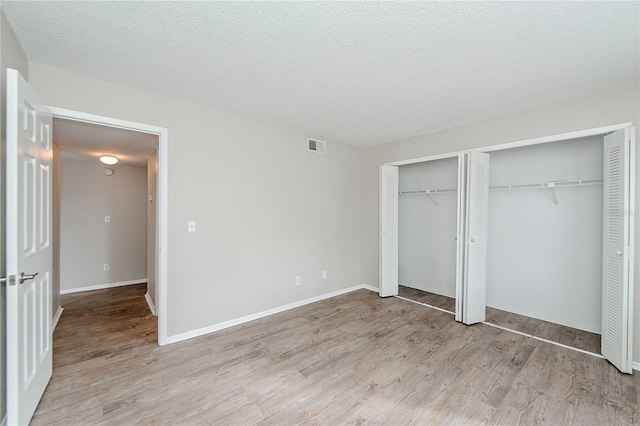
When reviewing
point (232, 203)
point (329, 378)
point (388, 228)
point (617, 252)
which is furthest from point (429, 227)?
point (232, 203)

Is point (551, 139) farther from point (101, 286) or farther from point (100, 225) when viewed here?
point (101, 286)

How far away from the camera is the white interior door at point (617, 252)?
2.22m

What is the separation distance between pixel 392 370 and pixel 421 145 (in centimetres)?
298

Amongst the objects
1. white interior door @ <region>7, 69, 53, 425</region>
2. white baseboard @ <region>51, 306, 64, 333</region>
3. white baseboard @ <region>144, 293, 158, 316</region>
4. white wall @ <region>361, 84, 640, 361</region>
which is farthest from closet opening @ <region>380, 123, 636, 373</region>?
white baseboard @ <region>51, 306, 64, 333</region>

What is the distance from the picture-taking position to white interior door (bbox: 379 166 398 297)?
13.5ft

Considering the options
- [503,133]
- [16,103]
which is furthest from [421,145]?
[16,103]

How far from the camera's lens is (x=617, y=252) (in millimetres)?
2295

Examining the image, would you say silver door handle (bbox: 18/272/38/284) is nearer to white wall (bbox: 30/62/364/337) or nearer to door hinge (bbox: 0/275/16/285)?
door hinge (bbox: 0/275/16/285)

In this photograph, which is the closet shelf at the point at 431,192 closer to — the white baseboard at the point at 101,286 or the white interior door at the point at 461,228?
the white interior door at the point at 461,228

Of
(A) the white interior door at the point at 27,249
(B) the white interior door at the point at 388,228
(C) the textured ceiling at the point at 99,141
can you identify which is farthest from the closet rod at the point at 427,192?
(A) the white interior door at the point at 27,249

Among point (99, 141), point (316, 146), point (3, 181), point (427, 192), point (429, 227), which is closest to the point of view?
point (3, 181)

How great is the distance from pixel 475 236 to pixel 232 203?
2.92 meters

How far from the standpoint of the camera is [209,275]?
118 inches

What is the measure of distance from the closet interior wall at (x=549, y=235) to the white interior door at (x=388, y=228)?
127 cm
